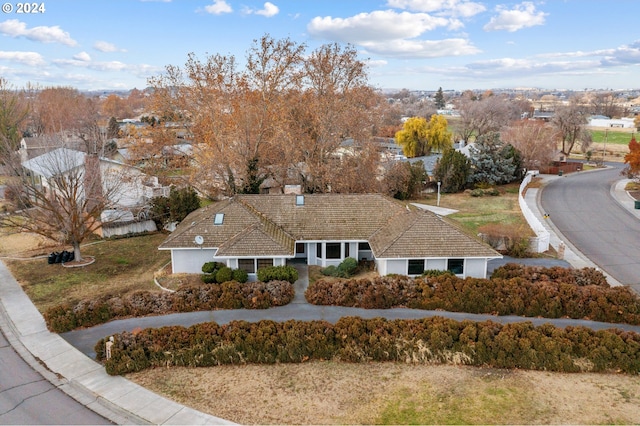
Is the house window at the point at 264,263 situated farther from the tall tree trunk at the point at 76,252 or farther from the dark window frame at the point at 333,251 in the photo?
the tall tree trunk at the point at 76,252

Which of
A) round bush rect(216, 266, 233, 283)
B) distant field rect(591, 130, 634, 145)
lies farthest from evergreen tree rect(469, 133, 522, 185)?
distant field rect(591, 130, 634, 145)

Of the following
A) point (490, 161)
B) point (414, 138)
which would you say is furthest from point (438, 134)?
point (490, 161)

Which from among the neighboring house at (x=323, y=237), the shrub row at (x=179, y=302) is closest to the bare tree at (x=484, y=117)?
the neighboring house at (x=323, y=237)

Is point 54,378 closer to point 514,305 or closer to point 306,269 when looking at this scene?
point 306,269

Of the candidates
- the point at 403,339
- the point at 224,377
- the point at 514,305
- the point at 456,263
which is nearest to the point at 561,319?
the point at 514,305

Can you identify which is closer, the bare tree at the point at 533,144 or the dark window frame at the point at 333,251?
the dark window frame at the point at 333,251
